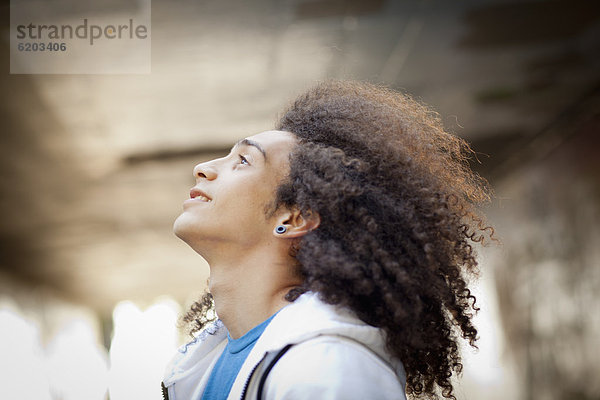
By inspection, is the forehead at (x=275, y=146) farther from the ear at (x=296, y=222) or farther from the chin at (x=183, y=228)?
the chin at (x=183, y=228)

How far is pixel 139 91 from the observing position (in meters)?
7.45

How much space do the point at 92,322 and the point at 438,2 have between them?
53.3 feet

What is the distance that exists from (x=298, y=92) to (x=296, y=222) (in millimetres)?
5882

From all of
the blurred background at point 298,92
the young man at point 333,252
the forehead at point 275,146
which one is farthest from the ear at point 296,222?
the blurred background at point 298,92

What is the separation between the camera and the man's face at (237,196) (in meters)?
2.07

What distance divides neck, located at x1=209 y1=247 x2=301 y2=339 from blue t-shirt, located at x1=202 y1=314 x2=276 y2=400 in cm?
Result: 3

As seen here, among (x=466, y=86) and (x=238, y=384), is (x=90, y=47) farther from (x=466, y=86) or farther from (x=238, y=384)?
(x=238, y=384)

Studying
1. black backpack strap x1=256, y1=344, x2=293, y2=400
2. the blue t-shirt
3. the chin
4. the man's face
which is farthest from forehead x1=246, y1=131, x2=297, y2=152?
black backpack strap x1=256, y1=344, x2=293, y2=400

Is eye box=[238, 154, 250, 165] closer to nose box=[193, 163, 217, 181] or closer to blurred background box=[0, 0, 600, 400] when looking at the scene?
nose box=[193, 163, 217, 181]

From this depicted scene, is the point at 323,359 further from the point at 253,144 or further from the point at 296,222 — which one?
the point at 253,144

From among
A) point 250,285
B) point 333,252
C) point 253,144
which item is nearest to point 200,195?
point 253,144

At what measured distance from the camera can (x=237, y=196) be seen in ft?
6.89

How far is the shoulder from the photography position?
1.54 meters

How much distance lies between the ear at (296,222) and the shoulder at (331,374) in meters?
0.45
